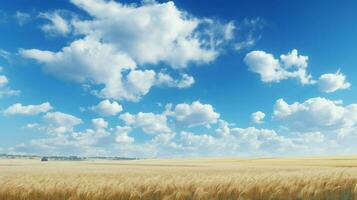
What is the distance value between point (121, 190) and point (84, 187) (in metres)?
0.85

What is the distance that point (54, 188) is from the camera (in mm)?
9297

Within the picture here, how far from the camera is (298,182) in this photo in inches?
456


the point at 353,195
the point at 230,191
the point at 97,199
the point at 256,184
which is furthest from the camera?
the point at 353,195

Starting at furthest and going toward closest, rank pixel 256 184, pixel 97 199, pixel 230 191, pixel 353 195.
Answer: pixel 353 195 < pixel 256 184 < pixel 230 191 < pixel 97 199

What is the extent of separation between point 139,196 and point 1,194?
10.3 feet

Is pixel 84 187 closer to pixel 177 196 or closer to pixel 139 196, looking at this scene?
pixel 139 196

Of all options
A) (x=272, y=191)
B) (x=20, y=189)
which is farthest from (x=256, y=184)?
(x=20, y=189)

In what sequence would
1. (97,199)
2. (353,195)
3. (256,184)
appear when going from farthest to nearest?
1. (353,195)
2. (256,184)
3. (97,199)

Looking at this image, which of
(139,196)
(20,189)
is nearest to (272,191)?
(139,196)

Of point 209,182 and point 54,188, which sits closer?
point 54,188

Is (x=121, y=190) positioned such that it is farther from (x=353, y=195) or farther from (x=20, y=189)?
(x=353, y=195)

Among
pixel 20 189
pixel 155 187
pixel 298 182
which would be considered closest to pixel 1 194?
pixel 20 189

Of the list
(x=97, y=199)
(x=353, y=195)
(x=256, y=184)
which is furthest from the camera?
(x=353, y=195)

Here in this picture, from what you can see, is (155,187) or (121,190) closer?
(121,190)
